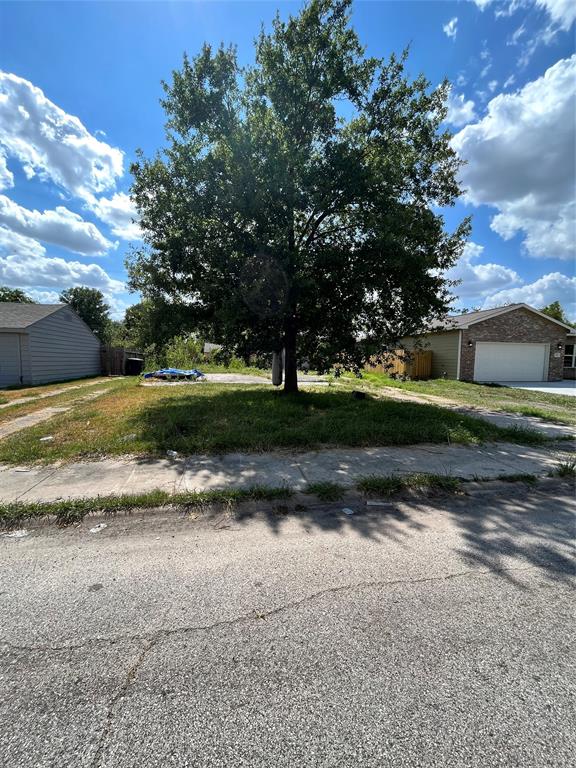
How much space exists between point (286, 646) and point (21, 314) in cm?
1944

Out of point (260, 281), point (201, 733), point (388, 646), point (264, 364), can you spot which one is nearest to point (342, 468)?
point (388, 646)

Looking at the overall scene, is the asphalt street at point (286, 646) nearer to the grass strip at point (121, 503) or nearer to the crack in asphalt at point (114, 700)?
the crack in asphalt at point (114, 700)

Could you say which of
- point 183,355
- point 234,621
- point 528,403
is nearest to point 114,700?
point 234,621

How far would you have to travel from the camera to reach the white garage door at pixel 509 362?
1879 centimetres

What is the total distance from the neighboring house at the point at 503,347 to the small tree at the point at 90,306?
117ft

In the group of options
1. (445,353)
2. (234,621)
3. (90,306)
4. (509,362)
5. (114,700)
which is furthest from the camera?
(90,306)

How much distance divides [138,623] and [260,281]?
622cm

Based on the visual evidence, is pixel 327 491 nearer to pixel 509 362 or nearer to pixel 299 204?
pixel 299 204

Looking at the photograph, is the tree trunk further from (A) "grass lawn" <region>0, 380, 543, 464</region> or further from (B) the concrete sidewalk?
(B) the concrete sidewalk

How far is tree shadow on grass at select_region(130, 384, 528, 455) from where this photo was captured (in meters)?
5.48

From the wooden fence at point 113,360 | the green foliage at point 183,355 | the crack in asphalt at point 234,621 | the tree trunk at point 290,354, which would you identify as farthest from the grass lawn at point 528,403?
the wooden fence at point 113,360

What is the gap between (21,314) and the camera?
54.1ft

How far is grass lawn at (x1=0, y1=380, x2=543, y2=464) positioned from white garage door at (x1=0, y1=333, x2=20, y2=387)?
9.47 meters

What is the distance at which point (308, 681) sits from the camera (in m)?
1.65
